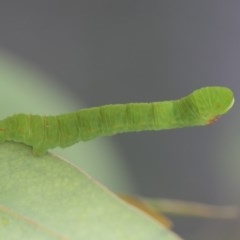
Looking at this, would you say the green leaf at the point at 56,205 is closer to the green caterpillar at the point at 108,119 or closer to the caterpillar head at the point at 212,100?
the green caterpillar at the point at 108,119

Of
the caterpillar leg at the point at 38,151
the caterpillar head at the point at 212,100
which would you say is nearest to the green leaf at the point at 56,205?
the caterpillar leg at the point at 38,151

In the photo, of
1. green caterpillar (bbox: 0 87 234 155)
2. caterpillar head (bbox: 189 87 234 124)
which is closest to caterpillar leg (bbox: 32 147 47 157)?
green caterpillar (bbox: 0 87 234 155)

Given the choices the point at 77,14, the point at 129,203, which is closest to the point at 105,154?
the point at 129,203

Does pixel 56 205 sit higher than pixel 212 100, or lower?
lower

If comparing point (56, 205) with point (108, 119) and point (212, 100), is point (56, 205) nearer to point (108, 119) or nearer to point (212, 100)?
point (108, 119)

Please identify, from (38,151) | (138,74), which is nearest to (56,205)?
(38,151)
